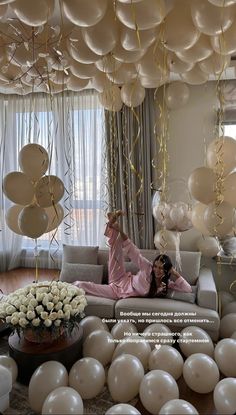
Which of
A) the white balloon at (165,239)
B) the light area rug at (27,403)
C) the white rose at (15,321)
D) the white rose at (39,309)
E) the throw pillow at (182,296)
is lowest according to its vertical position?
the light area rug at (27,403)

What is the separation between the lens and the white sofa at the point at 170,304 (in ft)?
8.27

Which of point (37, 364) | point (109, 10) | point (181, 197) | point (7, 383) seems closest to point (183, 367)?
point (37, 364)

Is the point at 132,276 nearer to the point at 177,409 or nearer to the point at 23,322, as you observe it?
the point at 23,322

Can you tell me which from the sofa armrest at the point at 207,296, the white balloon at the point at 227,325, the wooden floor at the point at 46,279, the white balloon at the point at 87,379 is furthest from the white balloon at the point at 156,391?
the sofa armrest at the point at 207,296

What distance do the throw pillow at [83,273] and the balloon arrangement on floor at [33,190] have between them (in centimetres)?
147

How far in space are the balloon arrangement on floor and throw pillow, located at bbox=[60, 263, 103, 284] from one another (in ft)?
4.81

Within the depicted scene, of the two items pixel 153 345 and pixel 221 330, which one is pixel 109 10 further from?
pixel 221 330

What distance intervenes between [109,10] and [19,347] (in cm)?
207

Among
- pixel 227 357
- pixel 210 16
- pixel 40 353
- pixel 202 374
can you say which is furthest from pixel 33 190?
pixel 227 357

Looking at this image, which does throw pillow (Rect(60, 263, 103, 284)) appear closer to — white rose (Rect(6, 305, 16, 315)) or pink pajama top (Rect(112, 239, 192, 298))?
pink pajama top (Rect(112, 239, 192, 298))

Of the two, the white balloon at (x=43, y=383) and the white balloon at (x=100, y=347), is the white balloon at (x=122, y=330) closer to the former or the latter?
the white balloon at (x=100, y=347)

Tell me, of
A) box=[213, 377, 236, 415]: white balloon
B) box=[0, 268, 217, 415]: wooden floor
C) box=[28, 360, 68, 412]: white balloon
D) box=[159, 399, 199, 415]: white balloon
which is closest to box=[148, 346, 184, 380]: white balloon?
box=[0, 268, 217, 415]: wooden floor

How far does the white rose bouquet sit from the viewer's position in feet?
6.34

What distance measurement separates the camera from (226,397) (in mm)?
1543
